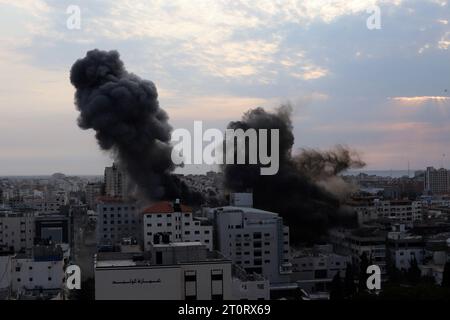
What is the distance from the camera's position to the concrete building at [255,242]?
12297 millimetres

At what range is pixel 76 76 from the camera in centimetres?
1711

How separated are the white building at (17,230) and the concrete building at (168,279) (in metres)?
11.6

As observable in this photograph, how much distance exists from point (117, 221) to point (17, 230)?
2854mm

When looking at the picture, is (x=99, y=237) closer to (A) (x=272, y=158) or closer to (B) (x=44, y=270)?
(B) (x=44, y=270)

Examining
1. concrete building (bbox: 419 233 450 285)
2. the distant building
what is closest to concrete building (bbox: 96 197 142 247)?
the distant building

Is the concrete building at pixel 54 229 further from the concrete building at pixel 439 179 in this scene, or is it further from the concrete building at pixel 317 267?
the concrete building at pixel 439 179

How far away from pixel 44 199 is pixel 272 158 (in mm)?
11954

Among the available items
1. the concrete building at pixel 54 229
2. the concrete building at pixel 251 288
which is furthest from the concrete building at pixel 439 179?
the concrete building at pixel 251 288

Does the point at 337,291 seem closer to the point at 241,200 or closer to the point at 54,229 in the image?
the point at 241,200

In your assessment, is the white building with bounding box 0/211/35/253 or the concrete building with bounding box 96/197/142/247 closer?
the concrete building with bounding box 96/197/142/247

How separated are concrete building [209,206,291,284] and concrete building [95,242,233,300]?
23.6 ft

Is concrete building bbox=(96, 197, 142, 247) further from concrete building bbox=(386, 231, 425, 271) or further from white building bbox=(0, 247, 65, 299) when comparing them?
concrete building bbox=(386, 231, 425, 271)

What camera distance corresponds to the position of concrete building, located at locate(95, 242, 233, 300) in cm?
461

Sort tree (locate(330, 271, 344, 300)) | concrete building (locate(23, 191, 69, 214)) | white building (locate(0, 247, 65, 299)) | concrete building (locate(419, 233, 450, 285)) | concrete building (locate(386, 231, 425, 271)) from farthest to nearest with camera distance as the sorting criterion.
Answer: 1. concrete building (locate(23, 191, 69, 214))
2. concrete building (locate(386, 231, 425, 271))
3. concrete building (locate(419, 233, 450, 285))
4. white building (locate(0, 247, 65, 299))
5. tree (locate(330, 271, 344, 300))
